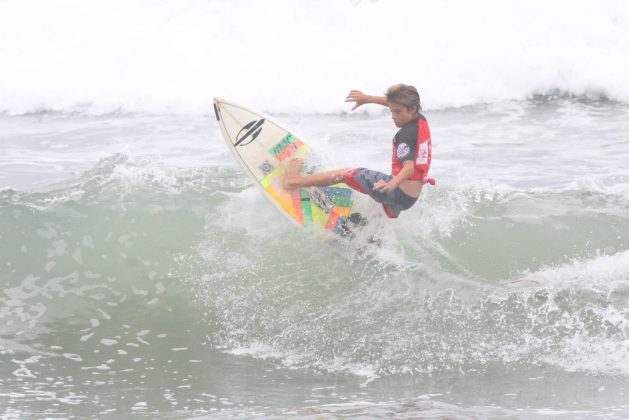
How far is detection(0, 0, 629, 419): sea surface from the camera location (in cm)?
549

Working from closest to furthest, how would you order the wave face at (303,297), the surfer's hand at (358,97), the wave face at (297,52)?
the wave face at (303,297) < the surfer's hand at (358,97) < the wave face at (297,52)

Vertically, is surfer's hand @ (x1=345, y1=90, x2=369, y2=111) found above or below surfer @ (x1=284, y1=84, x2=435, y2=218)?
above

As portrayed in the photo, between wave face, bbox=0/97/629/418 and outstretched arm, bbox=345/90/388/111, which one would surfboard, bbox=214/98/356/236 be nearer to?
wave face, bbox=0/97/629/418

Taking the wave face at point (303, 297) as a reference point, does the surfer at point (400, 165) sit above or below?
above

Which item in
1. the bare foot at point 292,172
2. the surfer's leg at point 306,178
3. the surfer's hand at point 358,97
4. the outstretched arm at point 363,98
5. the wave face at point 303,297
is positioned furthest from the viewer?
the bare foot at point 292,172

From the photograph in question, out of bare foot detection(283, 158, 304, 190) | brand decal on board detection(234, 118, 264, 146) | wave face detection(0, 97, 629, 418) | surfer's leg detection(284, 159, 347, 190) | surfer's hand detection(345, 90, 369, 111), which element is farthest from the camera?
brand decal on board detection(234, 118, 264, 146)

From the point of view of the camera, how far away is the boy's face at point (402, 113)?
634cm

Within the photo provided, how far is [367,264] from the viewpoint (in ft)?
23.5

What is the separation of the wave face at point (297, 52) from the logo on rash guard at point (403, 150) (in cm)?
798

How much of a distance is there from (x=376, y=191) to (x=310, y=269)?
977 millimetres

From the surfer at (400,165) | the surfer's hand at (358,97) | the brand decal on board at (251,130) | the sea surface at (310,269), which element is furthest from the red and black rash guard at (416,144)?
the brand decal on board at (251,130)

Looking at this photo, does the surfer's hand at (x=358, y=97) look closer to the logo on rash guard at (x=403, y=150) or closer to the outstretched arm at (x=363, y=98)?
the outstretched arm at (x=363, y=98)

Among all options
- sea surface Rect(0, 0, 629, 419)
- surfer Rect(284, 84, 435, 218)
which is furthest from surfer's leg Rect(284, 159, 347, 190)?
sea surface Rect(0, 0, 629, 419)

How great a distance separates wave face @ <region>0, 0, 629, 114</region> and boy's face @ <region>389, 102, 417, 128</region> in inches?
316
